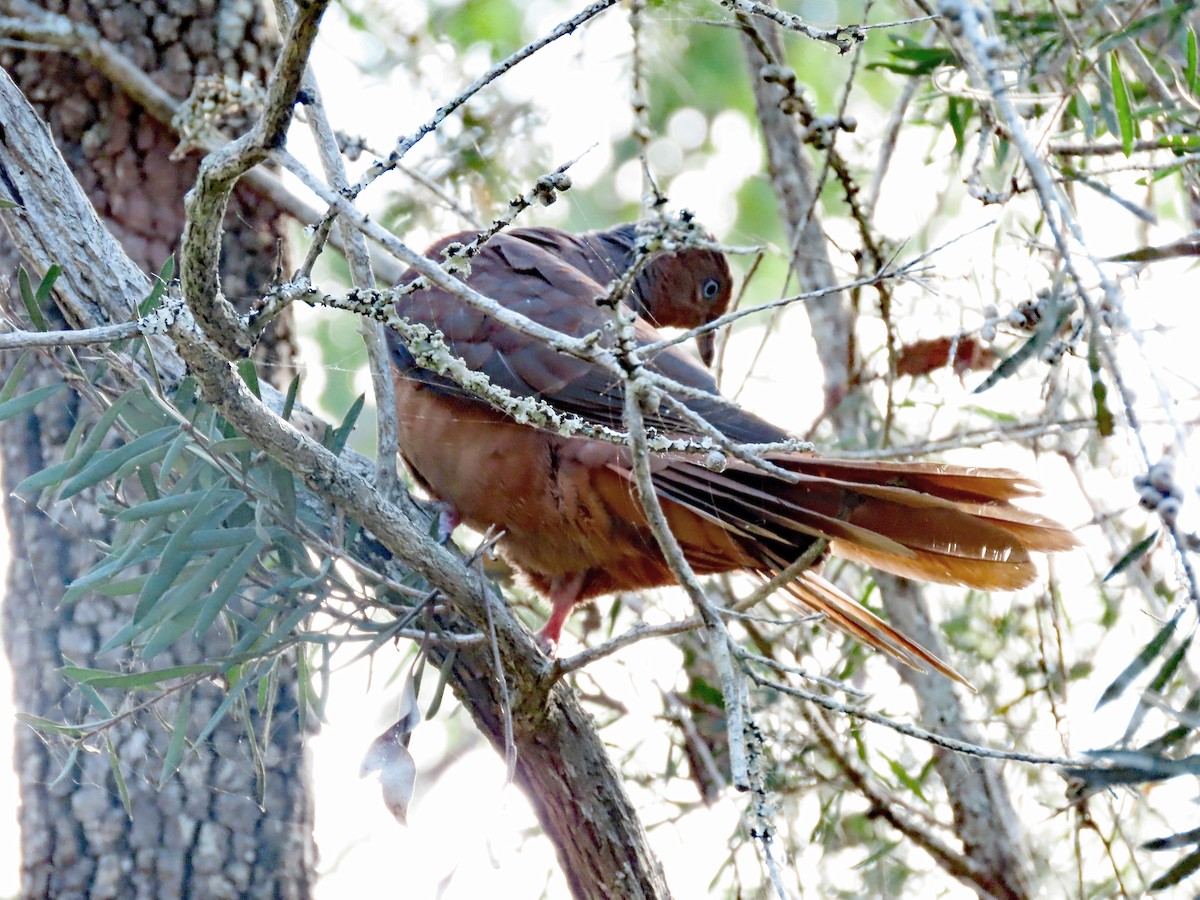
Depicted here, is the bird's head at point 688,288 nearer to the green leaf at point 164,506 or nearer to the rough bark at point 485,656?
the rough bark at point 485,656

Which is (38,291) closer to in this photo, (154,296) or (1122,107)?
(154,296)

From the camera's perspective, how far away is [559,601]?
2.83m

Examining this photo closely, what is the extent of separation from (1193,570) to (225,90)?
2.46 meters

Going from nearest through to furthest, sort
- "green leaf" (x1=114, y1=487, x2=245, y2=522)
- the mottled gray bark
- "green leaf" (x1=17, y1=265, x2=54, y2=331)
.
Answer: "green leaf" (x1=17, y1=265, x2=54, y2=331)
"green leaf" (x1=114, y1=487, x2=245, y2=522)
the mottled gray bark

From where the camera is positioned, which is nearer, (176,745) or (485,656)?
(176,745)

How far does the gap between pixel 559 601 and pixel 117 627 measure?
1.03 m

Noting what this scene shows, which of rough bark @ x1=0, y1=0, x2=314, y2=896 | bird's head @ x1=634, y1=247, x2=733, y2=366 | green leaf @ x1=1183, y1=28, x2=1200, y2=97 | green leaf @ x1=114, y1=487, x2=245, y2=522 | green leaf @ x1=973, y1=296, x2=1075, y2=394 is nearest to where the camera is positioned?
green leaf @ x1=973, y1=296, x2=1075, y2=394

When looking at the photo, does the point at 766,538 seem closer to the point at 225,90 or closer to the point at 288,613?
the point at 288,613

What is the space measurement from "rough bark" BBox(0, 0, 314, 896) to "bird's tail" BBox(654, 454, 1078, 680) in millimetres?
1094

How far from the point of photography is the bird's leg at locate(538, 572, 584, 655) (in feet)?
9.18

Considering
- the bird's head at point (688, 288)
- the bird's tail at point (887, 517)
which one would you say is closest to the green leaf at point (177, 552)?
the bird's tail at point (887, 517)

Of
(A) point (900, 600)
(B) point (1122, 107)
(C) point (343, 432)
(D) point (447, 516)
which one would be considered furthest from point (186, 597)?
(A) point (900, 600)

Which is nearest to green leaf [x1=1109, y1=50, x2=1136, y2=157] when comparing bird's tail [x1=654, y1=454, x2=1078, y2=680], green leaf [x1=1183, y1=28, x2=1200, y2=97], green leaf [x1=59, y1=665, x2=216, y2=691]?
green leaf [x1=1183, y1=28, x2=1200, y2=97]

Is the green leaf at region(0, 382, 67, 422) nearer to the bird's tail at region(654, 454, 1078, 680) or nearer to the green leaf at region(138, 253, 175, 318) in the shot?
the green leaf at region(138, 253, 175, 318)
